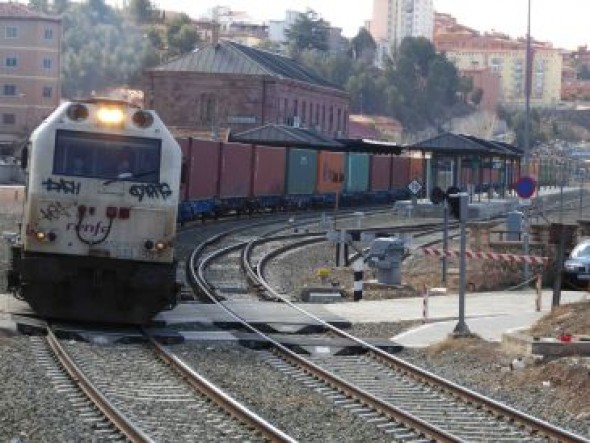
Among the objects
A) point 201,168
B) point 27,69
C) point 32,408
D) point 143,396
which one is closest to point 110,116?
point 143,396

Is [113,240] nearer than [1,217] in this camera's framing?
Yes

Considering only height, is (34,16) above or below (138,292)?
above

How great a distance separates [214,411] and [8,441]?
2.28 metres

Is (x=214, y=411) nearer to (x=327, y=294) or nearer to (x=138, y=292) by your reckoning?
(x=138, y=292)

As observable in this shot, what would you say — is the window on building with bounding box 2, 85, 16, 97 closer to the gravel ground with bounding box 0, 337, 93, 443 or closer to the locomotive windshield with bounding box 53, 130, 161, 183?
the locomotive windshield with bounding box 53, 130, 161, 183

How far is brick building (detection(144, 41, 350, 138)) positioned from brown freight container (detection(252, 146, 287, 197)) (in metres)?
36.1

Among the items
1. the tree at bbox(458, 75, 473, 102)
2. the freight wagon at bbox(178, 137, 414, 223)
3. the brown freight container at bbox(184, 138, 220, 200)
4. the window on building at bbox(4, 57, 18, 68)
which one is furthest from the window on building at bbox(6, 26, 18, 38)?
the tree at bbox(458, 75, 473, 102)

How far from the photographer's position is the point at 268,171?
5025 cm

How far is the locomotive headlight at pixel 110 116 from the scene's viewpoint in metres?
17.6

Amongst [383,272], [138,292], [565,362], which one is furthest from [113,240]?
[383,272]

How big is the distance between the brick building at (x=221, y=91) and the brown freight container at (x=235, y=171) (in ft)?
131

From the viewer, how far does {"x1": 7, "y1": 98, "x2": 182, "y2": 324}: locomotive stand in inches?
671

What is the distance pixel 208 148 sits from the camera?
42031 millimetres

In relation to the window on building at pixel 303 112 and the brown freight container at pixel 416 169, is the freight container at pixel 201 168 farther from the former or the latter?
the window on building at pixel 303 112
